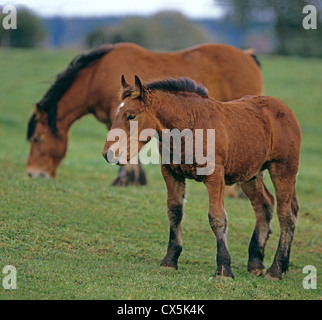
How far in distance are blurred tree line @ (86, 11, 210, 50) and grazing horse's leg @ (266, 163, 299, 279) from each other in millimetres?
44433

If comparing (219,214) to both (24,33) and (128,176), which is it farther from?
(24,33)

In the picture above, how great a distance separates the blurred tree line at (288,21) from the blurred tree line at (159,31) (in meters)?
7.53

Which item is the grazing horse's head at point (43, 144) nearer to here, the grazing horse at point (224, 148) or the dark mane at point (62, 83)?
the dark mane at point (62, 83)

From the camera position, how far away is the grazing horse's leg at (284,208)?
7770mm

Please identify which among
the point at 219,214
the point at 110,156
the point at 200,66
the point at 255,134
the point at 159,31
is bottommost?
the point at 219,214

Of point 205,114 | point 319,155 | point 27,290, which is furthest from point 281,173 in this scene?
point 319,155

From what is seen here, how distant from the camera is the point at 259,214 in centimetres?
809

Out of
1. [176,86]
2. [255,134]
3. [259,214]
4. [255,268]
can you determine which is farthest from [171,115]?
[255,268]

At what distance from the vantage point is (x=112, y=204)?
9922 mm

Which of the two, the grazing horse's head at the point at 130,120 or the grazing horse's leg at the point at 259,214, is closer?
the grazing horse's head at the point at 130,120

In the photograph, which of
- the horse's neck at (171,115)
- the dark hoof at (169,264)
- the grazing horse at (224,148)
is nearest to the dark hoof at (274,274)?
the grazing horse at (224,148)

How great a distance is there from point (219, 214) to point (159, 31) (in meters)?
62.5

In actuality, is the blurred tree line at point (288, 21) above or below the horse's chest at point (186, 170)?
above
